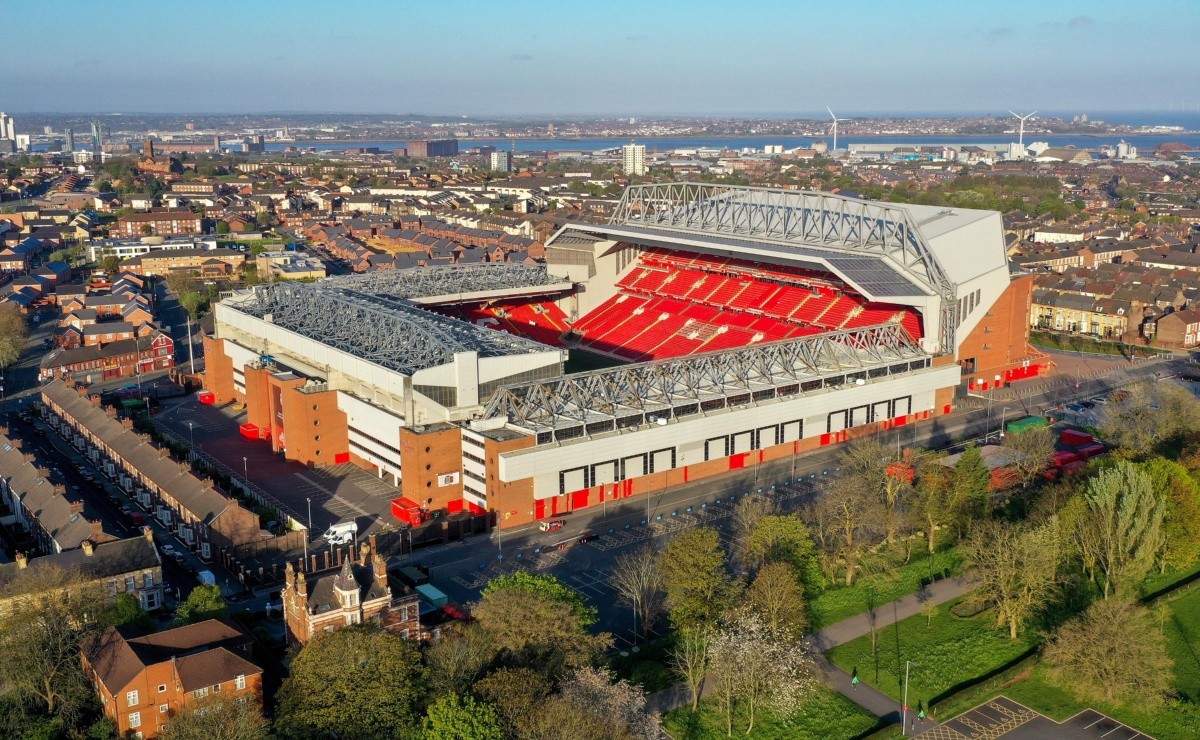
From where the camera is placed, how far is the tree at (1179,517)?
101 ft

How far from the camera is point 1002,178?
142m

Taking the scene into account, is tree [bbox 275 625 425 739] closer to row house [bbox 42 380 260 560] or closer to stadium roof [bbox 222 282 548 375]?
row house [bbox 42 380 260 560]

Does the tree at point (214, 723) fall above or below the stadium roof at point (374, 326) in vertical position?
below

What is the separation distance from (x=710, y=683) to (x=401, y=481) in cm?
1634

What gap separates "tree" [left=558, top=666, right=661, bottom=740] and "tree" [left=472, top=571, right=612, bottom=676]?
A: 91cm

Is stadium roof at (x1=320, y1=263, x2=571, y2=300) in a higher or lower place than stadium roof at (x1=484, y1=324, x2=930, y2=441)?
higher

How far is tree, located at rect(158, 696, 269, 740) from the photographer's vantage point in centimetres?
2033

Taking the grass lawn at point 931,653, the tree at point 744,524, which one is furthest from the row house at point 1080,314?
Answer: the grass lawn at point 931,653

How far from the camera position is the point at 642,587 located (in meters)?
28.0

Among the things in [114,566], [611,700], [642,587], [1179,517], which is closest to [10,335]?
[114,566]

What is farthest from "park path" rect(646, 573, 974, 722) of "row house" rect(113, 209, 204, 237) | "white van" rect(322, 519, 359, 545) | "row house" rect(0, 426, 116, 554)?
"row house" rect(113, 209, 204, 237)

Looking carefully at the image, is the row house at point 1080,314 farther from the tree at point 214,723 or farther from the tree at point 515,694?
the tree at point 214,723

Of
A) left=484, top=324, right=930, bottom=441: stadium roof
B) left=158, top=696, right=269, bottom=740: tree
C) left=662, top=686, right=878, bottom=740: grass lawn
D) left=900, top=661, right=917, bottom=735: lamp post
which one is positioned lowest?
left=662, top=686, right=878, bottom=740: grass lawn

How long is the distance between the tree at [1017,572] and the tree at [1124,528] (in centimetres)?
179
